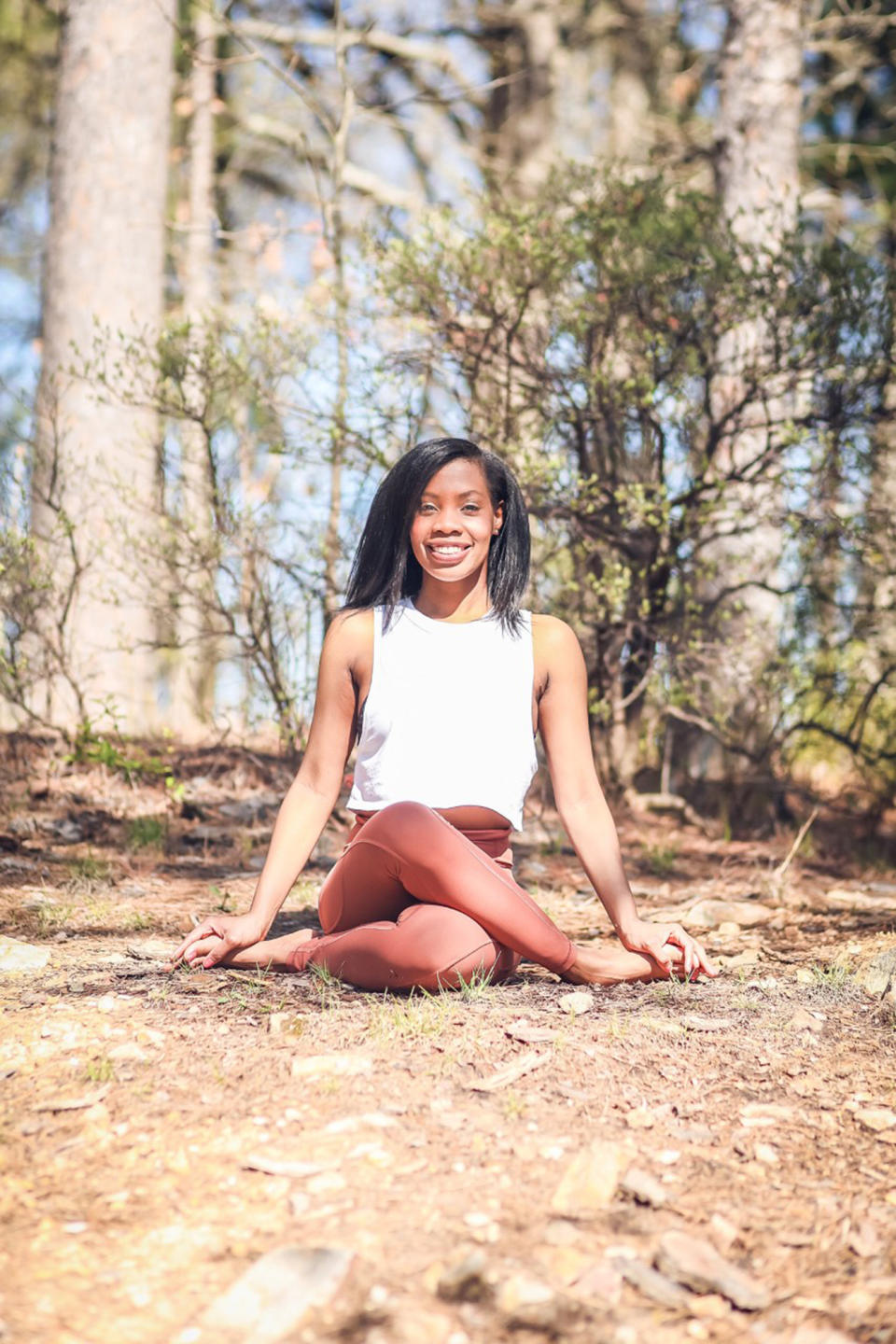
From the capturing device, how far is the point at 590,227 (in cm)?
525

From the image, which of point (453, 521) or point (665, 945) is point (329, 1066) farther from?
point (453, 521)

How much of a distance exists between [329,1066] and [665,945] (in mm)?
1042

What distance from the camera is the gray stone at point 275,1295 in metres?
1.64

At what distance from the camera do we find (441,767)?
3.14 metres

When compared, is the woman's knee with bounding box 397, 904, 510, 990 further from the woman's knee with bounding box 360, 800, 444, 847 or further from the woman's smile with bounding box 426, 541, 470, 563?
the woman's smile with bounding box 426, 541, 470, 563

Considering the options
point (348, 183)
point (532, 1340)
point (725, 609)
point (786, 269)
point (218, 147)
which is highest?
point (218, 147)

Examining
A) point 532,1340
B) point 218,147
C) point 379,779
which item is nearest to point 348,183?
point 218,147

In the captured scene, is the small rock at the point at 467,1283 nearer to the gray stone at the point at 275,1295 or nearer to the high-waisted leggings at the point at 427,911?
the gray stone at the point at 275,1295

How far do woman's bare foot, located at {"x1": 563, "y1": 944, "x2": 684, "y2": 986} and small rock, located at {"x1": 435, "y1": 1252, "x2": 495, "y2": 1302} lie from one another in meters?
1.39

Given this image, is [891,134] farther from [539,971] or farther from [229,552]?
[539,971]

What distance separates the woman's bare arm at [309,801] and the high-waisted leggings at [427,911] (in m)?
0.15

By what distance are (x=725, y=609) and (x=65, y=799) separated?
331 centimetres

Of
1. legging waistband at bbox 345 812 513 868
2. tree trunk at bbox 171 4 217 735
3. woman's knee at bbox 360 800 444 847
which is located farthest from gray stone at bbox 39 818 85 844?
woman's knee at bbox 360 800 444 847

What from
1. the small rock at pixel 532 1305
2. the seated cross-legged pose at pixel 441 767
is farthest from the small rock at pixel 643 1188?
the seated cross-legged pose at pixel 441 767
